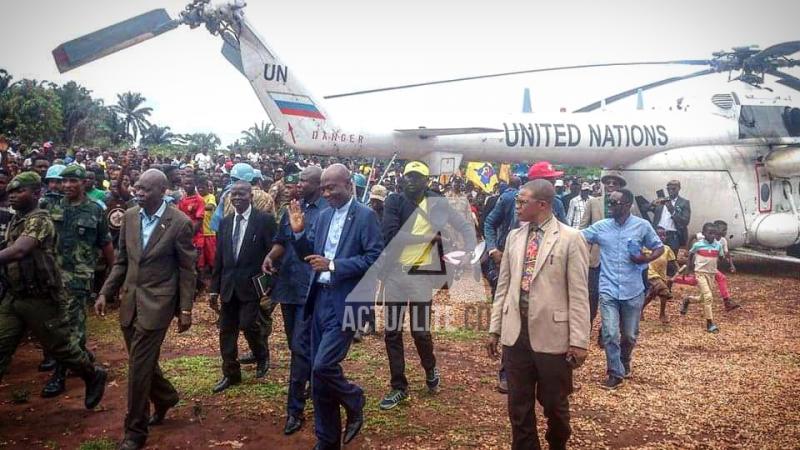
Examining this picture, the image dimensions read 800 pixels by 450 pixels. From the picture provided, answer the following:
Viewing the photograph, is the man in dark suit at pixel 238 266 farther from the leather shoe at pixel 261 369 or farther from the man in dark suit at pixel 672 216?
the man in dark suit at pixel 672 216

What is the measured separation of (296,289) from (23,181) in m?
2.21

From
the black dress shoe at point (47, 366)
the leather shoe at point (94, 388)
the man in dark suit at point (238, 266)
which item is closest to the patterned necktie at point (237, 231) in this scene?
the man in dark suit at point (238, 266)

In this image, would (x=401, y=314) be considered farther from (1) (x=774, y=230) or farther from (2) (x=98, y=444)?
(1) (x=774, y=230)

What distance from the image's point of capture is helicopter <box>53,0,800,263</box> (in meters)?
10.2

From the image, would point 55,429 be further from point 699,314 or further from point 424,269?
point 699,314

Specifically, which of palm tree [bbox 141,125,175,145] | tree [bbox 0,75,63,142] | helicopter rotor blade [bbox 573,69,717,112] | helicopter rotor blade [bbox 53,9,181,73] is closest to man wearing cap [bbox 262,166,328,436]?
helicopter rotor blade [bbox 53,9,181,73]

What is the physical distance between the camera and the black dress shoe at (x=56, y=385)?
5320 mm

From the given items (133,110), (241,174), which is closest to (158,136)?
(133,110)

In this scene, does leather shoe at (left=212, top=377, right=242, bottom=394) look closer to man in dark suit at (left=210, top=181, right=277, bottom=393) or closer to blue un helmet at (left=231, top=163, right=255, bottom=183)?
man in dark suit at (left=210, top=181, right=277, bottom=393)

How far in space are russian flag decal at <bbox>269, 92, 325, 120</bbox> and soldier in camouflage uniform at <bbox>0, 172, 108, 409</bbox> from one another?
228 inches

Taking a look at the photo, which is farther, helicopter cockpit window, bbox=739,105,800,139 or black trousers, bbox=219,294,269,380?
helicopter cockpit window, bbox=739,105,800,139

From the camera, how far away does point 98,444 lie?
434 cm

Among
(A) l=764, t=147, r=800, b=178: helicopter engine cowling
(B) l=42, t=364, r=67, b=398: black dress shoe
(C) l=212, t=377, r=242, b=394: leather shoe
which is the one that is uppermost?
(A) l=764, t=147, r=800, b=178: helicopter engine cowling

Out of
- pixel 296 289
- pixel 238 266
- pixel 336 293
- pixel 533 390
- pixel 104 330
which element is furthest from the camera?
pixel 104 330
